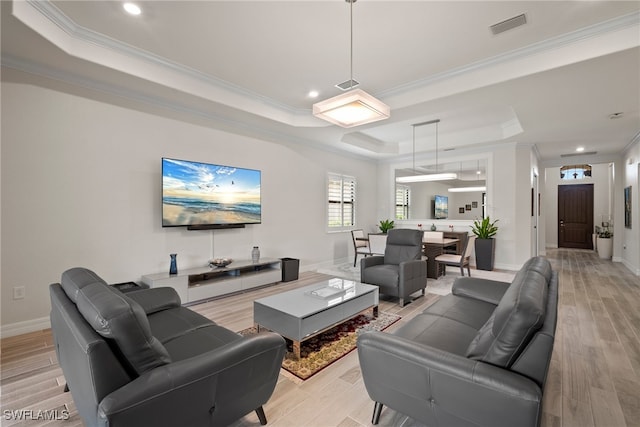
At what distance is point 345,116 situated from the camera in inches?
119

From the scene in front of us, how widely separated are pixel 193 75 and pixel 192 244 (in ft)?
7.92

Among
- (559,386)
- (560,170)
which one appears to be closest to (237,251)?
(559,386)

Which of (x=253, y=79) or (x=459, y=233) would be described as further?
(x=459, y=233)

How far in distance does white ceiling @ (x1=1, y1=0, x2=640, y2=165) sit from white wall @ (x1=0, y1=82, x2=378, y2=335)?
28cm

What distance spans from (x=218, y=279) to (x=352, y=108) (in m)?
3.23

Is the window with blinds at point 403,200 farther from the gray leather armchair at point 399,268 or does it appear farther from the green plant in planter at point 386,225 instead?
the gray leather armchair at point 399,268

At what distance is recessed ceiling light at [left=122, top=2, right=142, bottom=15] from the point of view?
2.57 meters

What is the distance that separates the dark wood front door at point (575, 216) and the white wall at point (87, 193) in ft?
37.2

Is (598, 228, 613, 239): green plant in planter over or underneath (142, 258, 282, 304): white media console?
over

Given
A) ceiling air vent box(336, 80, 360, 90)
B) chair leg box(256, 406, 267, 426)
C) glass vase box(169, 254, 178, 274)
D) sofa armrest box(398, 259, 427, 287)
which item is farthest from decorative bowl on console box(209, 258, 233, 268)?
ceiling air vent box(336, 80, 360, 90)

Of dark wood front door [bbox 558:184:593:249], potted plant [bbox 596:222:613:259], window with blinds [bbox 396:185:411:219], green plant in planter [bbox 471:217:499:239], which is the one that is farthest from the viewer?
dark wood front door [bbox 558:184:593:249]

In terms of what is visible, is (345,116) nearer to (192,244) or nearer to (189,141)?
(189,141)

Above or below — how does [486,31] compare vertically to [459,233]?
above

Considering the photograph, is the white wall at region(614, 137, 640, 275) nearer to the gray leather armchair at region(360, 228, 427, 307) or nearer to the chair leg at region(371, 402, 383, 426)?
the gray leather armchair at region(360, 228, 427, 307)
